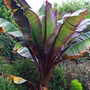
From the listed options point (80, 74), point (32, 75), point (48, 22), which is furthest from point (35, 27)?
point (80, 74)

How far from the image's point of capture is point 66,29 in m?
2.38

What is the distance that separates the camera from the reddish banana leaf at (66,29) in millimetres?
2240

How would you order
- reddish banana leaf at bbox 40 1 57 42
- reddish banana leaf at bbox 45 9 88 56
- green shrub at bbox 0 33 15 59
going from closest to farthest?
Result: reddish banana leaf at bbox 45 9 88 56 → reddish banana leaf at bbox 40 1 57 42 → green shrub at bbox 0 33 15 59

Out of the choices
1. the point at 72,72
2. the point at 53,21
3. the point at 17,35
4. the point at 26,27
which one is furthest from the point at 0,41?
the point at 72,72

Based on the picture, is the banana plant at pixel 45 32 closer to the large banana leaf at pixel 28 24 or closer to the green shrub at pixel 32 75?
the large banana leaf at pixel 28 24

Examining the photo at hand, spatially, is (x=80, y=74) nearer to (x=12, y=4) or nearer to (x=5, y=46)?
(x=12, y=4)

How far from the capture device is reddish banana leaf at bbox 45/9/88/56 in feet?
7.35

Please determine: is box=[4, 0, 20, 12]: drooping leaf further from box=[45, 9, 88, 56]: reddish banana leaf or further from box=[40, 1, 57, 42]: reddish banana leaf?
box=[45, 9, 88, 56]: reddish banana leaf

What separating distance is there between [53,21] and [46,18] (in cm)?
21

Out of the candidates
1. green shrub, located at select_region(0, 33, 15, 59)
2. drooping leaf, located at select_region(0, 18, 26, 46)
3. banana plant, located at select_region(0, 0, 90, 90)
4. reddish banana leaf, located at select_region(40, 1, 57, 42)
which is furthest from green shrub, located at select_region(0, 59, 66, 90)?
green shrub, located at select_region(0, 33, 15, 59)

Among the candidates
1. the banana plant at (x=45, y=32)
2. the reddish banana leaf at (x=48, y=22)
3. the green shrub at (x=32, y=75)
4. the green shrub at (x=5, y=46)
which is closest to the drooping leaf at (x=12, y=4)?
the banana plant at (x=45, y=32)

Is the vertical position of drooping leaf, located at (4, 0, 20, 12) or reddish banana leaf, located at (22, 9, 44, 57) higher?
drooping leaf, located at (4, 0, 20, 12)

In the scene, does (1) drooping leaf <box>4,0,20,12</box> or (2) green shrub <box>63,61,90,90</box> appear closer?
(1) drooping leaf <box>4,0,20,12</box>

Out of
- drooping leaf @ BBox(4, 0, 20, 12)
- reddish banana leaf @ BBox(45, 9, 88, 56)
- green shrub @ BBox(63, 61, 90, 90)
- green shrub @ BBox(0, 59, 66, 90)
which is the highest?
drooping leaf @ BBox(4, 0, 20, 12)
